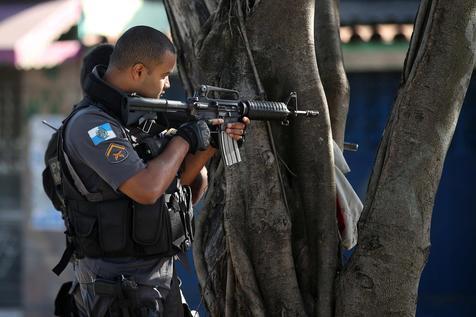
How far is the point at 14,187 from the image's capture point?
29.5ft

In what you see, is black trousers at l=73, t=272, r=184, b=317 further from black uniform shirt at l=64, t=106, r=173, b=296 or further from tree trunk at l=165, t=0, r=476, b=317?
tree trunk at l=165, t=0, r=476, b=317

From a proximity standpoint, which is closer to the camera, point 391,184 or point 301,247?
point 391,184

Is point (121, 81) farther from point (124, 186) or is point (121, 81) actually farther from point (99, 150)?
point (124, 186)

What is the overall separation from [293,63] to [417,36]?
47 centimetres

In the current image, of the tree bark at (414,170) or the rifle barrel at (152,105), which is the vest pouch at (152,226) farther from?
the tree bark at (414,170)

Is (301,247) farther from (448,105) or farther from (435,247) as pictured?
(435,247)

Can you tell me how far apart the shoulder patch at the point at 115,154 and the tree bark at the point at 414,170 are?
0.95 meters

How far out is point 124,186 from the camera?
3.04 meters

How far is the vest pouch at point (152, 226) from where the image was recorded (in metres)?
3.14

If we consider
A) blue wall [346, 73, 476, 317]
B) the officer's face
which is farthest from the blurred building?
the officer's face

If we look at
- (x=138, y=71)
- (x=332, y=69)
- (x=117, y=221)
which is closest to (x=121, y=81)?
(x=138, y=71)

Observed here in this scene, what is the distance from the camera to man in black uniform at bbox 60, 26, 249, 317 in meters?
3.07

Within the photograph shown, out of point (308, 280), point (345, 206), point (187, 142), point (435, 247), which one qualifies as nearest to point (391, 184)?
point (345, 206)

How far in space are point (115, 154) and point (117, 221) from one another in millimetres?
236
